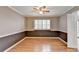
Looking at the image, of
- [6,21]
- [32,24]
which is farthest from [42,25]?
[6,21]

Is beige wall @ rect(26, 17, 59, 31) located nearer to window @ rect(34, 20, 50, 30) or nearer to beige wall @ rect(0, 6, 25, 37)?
window @ rect(34, 20, 50, 30)

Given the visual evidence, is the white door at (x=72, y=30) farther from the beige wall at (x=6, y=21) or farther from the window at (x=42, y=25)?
the window at (x=42, y=25)

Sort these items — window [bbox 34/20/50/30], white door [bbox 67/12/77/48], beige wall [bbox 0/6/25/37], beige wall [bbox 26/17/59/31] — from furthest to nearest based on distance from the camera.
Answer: window [bbox 34/20/50/30]
beige wall [bbox 26/17/59/31]
white door [bbox 67/12/77/48]
beige wall [bbox 0/6/25/37]

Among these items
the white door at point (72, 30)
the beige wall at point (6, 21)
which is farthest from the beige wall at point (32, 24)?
the white door at point (72, 30)

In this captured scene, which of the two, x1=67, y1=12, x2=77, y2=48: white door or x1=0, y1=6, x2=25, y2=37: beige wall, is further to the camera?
x1=67, y1=12, x2=77, y2=48: white door

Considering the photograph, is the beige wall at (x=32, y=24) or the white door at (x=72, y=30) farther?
the beige wall at (x=32, y=24)

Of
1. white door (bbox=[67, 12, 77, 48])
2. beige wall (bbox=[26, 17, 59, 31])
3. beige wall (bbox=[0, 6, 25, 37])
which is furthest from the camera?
beige wall (bbox=[26, 17, 59, 31])

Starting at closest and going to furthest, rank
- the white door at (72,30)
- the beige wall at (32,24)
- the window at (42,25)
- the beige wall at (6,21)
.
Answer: the beige wall at (6,21) < the white door at (72,30) < the beige wall at (32,24) < the window at (42,25)

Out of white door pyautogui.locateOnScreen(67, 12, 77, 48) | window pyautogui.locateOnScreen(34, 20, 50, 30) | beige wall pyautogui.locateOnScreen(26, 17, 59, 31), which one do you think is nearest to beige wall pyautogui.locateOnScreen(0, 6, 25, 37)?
white door pyautogui.locateOnScreen(67, 12, 77, 48)

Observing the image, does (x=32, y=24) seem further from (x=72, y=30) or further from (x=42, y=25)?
(x=72, y=30)

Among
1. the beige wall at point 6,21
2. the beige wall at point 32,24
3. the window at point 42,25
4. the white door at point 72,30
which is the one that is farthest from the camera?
the window at point 42,25
